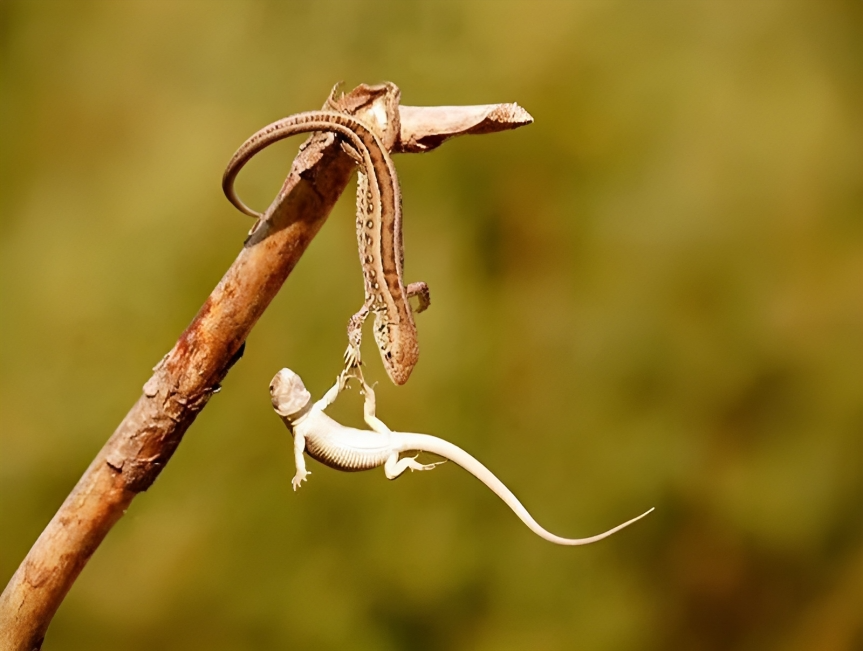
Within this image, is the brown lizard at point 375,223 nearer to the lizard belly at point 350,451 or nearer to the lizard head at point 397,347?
the lizard head at point 397,347

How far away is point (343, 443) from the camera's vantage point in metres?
1.53

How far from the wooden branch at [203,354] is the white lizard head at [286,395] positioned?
0.13 meters

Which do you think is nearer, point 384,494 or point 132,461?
point 132,461

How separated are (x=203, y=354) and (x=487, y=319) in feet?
3.67

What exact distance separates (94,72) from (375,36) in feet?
2.81

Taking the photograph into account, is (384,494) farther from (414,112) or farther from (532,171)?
(414,112)

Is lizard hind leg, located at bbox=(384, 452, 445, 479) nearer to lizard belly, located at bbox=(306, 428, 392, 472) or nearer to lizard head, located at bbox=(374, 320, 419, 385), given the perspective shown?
lizard belly, located at bbox=(306, 428, 392, 472)

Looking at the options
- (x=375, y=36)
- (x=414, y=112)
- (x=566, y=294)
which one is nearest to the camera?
(x=414, y=112)

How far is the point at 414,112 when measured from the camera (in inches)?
59.3

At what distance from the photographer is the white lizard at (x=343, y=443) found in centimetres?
150

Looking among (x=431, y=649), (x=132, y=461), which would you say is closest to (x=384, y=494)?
(x=431, y=649)

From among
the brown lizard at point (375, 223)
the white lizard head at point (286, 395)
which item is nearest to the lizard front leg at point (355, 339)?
the brown lizard at point (375, 223)

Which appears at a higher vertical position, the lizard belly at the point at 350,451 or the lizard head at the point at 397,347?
the lizard head at the point at 397,347

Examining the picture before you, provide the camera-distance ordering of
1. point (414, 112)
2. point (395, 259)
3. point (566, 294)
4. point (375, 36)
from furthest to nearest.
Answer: point (566, 294) → point (375, 36) → point (395, 259) → point (414, 112)
